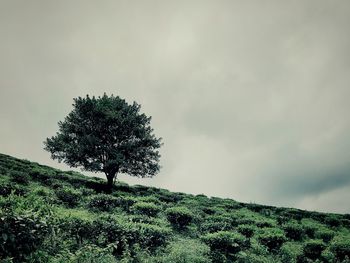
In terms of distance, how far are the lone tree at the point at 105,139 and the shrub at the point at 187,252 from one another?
Answer: 14.5 m

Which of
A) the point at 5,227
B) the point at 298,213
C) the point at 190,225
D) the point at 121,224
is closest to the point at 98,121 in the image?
the point at 190,225

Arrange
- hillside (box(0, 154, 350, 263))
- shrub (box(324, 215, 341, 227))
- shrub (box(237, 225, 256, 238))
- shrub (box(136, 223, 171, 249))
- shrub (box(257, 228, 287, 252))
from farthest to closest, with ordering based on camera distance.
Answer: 1. shrub (box(324, 215, 341, 227))
2. shrub (box(237, 225, 256, 238))
3. shrub (box(257, 228, 287, 252))
4. shrub (box(136, 223, 171, 249))
5. hillside (box(0, 154, 350, 263))

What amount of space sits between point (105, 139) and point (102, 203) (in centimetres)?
1150

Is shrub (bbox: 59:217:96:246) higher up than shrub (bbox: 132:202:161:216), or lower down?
lower down

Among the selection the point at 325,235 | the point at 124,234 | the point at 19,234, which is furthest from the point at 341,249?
the point at 19,234

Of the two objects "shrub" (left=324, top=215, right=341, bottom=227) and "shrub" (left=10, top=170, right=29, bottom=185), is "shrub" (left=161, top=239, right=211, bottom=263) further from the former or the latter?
"shrub" (left=324, top=215, right=341, bottom=227)

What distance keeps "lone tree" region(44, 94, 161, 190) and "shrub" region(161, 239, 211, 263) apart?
572 inches

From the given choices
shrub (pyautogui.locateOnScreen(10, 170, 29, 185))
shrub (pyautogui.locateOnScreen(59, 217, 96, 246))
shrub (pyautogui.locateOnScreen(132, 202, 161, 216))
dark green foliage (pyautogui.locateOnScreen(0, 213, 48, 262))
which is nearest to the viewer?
dark green foliage (pyautogui.locateOnScreen(0, 213, 48, 262))

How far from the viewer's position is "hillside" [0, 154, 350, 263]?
9039 millimetres

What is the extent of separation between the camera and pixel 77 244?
41.8 feet

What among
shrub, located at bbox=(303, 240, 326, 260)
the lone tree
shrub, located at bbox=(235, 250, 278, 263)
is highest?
the lone tree

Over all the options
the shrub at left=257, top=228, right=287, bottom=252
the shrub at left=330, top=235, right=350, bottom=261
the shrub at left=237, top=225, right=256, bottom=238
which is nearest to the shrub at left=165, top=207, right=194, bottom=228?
the shrub at left=237, top=225, right=256, bottom=238

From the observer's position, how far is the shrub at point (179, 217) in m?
21.4

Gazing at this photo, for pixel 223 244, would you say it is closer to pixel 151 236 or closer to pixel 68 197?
pixel 151 236
